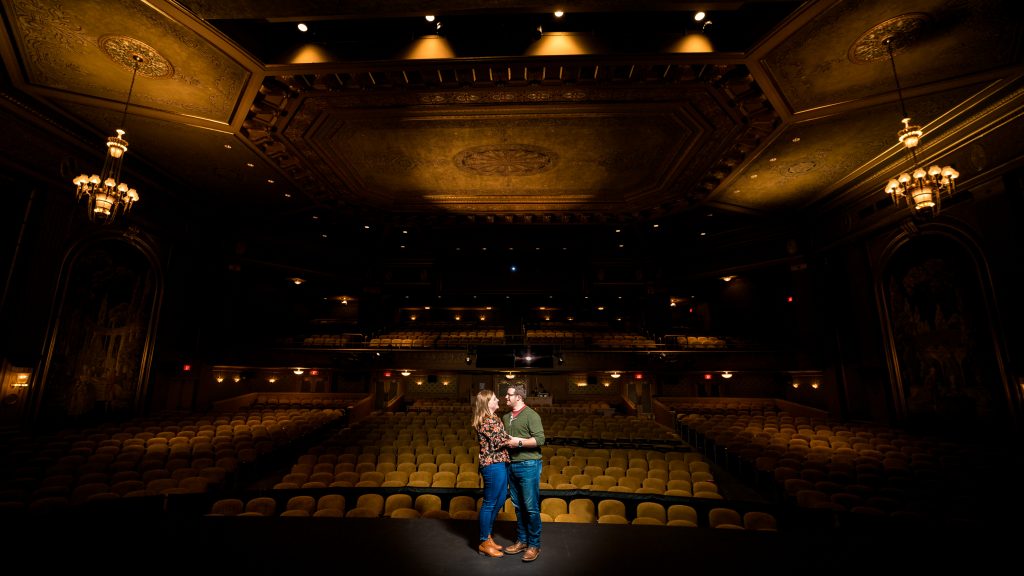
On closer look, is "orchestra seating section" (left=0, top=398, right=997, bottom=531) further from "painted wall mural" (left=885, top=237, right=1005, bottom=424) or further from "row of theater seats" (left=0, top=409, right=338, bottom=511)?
"painted wall mural" (left=885, top=237, right=1005, bottom=424)

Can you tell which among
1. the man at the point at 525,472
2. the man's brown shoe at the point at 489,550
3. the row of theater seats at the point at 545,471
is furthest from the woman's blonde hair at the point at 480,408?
the row of theater seats at the point at 545,471

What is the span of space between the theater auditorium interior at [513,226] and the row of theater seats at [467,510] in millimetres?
40

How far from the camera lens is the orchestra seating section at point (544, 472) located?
4.42m

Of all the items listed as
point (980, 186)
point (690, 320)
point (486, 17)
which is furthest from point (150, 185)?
point (690, 320)

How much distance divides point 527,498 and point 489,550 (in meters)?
0.40

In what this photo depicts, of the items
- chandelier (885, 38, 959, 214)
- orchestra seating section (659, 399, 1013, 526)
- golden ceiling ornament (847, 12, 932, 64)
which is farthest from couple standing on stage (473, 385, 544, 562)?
golden ceiling ornament (847, 12, 932, 64)

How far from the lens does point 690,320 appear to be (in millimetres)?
20062

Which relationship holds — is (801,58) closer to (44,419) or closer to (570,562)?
(570,562)

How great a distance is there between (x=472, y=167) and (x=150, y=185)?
842 cm

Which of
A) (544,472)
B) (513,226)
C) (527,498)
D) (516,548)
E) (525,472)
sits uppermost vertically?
(513,226)

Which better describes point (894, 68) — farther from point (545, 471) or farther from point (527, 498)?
point (527, 498)

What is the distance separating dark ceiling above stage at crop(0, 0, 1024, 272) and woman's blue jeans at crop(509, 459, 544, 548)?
18.5 ft

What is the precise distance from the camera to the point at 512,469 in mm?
2896

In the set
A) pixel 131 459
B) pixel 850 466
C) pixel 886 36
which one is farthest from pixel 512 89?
pixel 131 459
